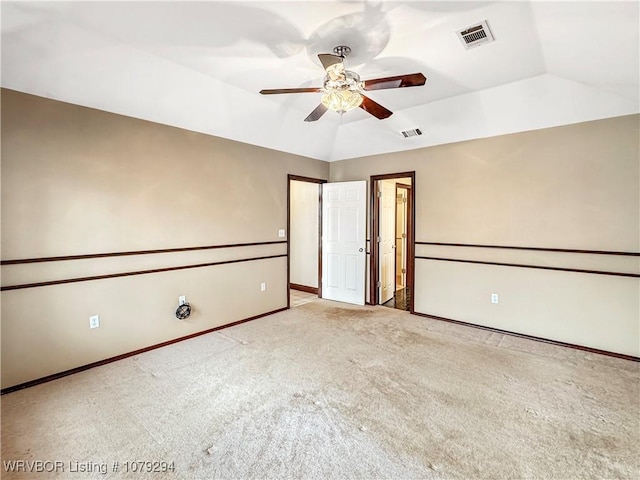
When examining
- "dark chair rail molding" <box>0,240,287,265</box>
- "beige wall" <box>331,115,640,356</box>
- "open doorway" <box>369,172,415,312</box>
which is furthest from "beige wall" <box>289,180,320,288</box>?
"beige wall" <box>331,115,640,356</box>

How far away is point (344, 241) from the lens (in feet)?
18.1

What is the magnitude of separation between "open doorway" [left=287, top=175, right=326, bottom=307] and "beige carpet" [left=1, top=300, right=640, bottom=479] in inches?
100

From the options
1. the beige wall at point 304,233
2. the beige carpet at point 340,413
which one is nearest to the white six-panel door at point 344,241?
the beige wall at point 304,233

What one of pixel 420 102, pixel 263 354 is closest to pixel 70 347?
pixel 263 354

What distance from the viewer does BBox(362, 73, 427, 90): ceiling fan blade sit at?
2.18 meters

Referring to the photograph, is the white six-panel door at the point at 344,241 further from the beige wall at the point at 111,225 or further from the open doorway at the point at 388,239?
the beige wall at the point at 111,225

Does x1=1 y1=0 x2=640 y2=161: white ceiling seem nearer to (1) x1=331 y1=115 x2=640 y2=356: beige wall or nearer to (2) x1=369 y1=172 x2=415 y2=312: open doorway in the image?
(1) x1=331 y1=115 x2=640 y2=356: beige wall

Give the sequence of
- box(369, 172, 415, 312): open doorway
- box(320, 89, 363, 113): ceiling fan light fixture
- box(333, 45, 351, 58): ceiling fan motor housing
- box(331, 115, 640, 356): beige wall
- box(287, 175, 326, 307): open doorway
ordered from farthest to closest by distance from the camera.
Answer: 1. box(287, 175, 326, 307): open doorway
2. box(369, 172, 415, 312): open doorway
3. box(331, 115, 640, 356): beige wall
4. box(333, 45, 351, 58): ceiling fan motor housing
5. box(320, 89, 363, 113): ceiling fan light fixture

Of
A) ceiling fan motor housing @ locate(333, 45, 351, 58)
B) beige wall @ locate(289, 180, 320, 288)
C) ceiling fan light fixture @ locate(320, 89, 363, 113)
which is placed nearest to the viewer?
ceiling fan light fixture @ locate(320, 89, 363, 113)

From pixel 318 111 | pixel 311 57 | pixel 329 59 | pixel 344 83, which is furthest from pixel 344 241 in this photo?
pixel 329 59

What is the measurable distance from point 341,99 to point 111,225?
2554mm

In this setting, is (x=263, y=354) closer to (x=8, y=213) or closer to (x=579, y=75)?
(x=8, y=213)

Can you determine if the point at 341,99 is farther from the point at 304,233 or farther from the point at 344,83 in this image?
the point at 304,233

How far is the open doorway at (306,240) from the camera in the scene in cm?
593
